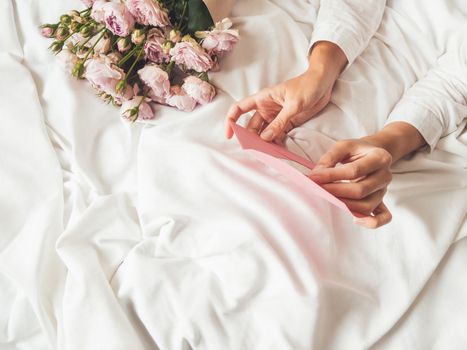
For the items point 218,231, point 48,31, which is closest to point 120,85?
point 48,31

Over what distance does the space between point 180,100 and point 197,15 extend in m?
0.18

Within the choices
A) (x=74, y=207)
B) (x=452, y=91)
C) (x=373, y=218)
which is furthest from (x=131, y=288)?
(x=452, y=91)

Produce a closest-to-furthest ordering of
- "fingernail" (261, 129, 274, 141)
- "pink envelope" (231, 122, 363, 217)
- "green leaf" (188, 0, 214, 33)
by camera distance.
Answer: "pink envelope" (231, 122, 363, 217) < "fingernail" (261, 129, 274, 141) < "green leaf" (188, 0, 214, 33)

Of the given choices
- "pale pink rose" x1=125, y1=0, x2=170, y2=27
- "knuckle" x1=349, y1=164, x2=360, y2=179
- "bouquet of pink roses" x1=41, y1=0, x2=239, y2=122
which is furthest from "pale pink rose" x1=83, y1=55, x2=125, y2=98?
"knuckle" x1=349, y1=164, x2=360, y2=179

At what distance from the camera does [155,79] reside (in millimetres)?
917

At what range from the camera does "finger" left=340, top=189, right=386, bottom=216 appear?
2.37ft

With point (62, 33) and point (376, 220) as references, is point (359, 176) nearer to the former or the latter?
point (376, 220)

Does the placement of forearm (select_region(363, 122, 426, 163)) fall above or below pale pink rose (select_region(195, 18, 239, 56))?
below

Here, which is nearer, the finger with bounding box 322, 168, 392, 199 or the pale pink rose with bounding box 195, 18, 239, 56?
the finger with bounding box 322, 168, 392, 199

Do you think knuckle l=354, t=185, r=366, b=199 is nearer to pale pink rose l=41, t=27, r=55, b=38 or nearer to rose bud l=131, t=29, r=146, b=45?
rose bud l=131, t=29, r=146, b=45

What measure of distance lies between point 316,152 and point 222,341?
0.38 metres

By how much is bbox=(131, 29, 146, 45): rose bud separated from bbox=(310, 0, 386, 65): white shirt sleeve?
35cm

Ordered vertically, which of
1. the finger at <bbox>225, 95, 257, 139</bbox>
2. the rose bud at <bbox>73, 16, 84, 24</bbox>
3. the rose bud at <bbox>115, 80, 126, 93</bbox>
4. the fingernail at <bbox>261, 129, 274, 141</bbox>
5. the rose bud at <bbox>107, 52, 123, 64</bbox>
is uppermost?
the rose bud at <bbox>73, 16, 84, 24</bbox>

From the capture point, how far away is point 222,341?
0.74 metres
